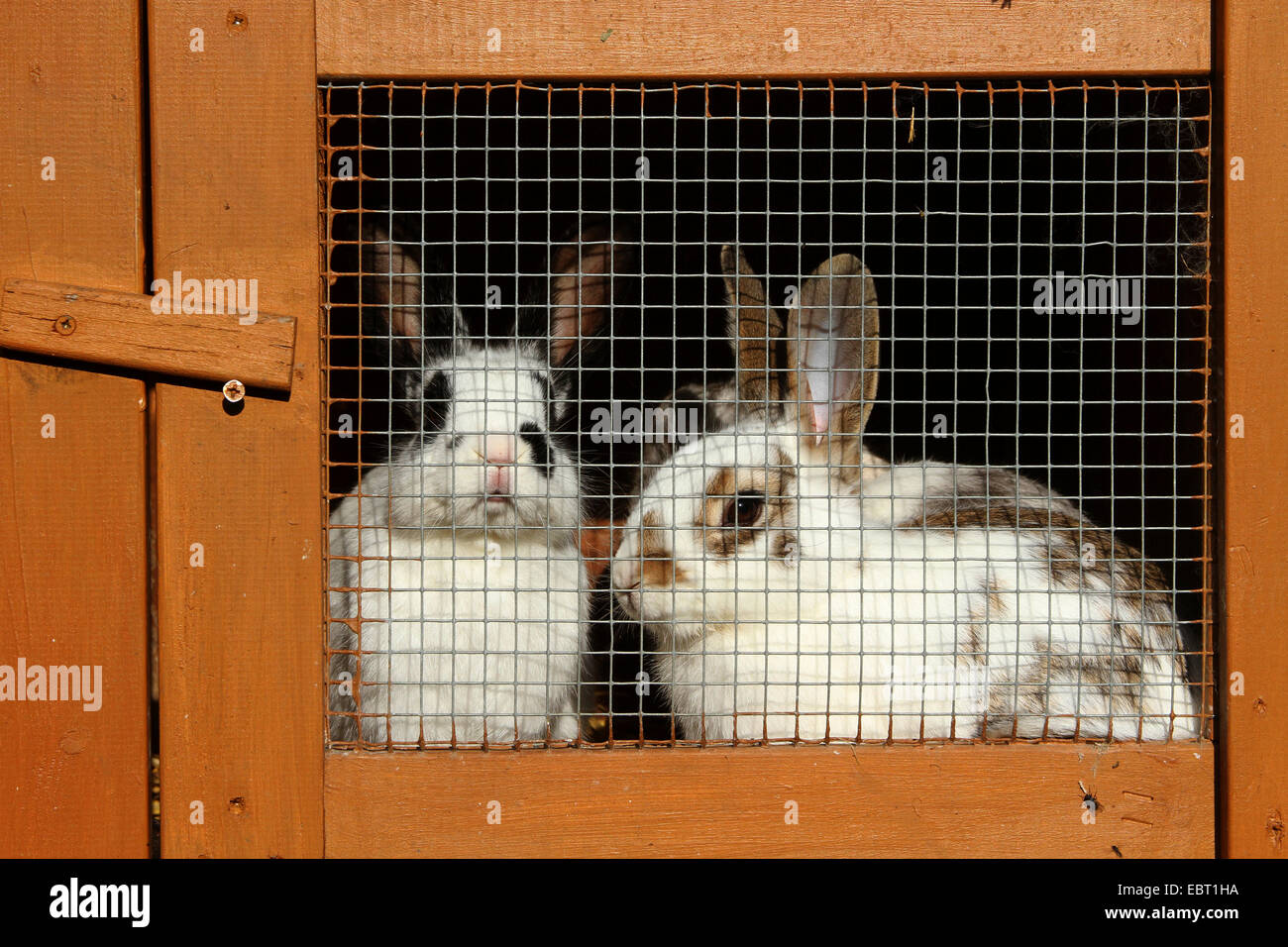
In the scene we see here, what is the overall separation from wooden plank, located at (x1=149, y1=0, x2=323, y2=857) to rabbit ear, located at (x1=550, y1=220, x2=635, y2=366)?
79 centimetres

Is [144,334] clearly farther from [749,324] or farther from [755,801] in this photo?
[755,801]

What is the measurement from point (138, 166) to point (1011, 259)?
320 centimetres

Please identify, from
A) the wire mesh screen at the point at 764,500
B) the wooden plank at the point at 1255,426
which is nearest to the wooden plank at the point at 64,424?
the wire mesh screen at the point at 764,500

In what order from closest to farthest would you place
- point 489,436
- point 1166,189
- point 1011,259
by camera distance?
point 489,436
point 1166,189
point 1011,259

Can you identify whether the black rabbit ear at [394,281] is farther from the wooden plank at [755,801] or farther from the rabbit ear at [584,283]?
the wooden plank at [755,801]

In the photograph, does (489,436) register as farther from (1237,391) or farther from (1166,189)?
(1166,189)

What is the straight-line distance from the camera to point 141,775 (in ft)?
7.91

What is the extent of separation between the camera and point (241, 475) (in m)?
2.39

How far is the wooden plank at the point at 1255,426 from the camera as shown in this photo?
241cm

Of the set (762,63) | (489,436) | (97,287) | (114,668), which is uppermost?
(762,63)

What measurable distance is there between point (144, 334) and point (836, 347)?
165 centimetres

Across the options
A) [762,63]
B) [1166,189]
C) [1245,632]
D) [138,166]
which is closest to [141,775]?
[138,166]

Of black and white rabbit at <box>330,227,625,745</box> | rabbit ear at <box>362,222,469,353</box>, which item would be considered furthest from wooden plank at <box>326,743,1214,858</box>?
rabbit ear at <box>362,222,469,353</box>

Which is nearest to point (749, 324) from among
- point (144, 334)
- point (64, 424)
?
point (144, 334)
